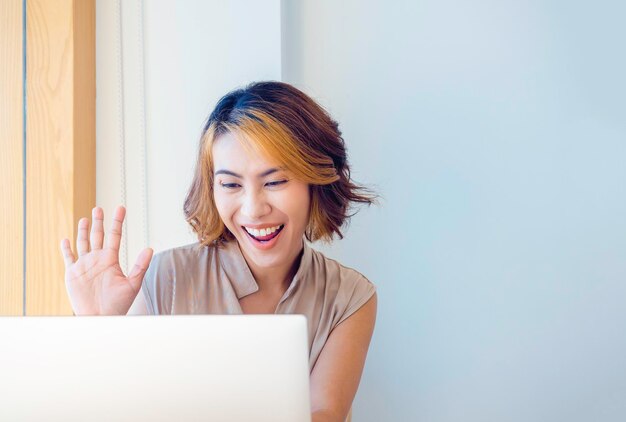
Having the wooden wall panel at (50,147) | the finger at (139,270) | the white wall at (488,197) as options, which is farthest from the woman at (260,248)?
the white wall at (488,197)

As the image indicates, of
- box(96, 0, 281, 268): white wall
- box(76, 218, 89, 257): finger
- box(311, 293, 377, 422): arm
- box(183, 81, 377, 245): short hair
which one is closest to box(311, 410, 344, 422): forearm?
box(311, 293, 377, 422): arm

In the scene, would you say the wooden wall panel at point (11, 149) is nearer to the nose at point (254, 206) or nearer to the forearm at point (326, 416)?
the nose at point (254, 206)

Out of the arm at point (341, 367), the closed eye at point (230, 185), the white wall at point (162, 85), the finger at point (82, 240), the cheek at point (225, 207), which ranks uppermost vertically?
the white wall at point (162, 85)

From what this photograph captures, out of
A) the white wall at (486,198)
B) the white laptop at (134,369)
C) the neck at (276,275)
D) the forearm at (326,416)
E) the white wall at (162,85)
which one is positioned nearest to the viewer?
the white laptop at (134,369)

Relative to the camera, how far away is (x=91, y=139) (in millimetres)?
2135

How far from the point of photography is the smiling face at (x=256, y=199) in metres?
1.57

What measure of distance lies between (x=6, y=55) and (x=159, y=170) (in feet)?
1.76

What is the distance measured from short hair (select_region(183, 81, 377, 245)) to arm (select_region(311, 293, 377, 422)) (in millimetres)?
255

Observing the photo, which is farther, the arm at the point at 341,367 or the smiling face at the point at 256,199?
the smiling face at the point at 256,199

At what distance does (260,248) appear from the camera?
5.27 ft

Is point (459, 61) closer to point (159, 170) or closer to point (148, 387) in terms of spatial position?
point (159, 170)

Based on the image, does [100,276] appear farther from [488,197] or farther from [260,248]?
[488,197]

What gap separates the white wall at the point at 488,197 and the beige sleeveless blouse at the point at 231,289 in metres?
0.67

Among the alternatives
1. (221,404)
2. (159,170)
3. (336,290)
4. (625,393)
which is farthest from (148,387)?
(625,393)
